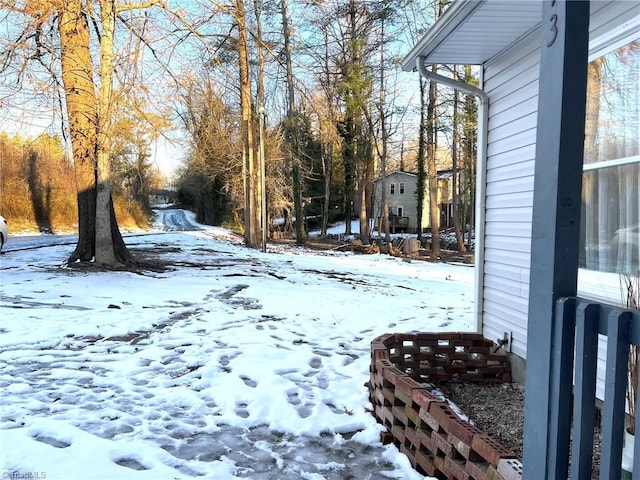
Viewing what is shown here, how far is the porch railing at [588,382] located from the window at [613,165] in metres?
1.64

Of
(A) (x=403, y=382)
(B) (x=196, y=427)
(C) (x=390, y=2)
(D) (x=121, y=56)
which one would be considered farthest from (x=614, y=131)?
(C) (x=390, y=2)

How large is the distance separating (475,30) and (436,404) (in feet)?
9.22

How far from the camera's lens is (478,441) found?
6.56 ft

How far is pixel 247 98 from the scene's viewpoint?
15.4 meters

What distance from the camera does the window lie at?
2.68 metres

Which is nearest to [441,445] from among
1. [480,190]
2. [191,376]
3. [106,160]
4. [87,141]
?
[191,376]

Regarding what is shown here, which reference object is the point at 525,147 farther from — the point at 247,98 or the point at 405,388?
the point at 247,98

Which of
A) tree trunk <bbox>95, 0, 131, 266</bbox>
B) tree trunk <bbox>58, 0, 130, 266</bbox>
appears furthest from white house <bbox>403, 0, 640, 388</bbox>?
tree trunk <bbox>58, 0, 130, 266</bbox>

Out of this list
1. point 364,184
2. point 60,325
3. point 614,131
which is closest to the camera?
point 614,131

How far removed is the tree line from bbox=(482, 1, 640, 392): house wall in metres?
5.84

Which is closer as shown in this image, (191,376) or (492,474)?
(492,474)

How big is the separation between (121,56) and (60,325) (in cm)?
502

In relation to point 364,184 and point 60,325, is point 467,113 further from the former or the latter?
point 60,325
